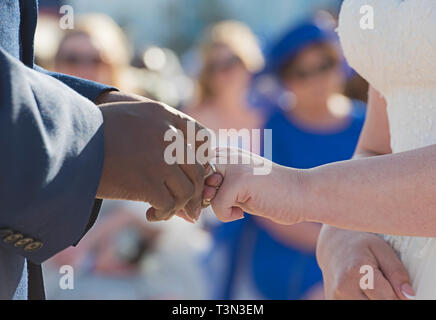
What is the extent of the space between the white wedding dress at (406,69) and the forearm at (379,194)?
0.51 feet

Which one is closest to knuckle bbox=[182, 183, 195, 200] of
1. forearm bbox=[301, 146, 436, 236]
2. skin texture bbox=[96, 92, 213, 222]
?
skin texture bbox=[96, 92, 213, 222]

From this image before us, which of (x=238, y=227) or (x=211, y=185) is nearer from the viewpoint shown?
(x=211, y=185)

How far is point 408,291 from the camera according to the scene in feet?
4.52

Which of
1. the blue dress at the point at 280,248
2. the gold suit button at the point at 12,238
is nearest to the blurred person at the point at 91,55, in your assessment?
the blue dress at the point at 280,248

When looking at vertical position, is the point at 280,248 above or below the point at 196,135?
below

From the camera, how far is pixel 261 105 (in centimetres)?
429

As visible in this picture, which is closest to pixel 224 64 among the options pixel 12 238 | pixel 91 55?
pixel 91 55

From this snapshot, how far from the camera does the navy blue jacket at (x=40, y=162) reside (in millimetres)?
957

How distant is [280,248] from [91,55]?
1546mm

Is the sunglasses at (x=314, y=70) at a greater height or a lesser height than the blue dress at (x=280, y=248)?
greater

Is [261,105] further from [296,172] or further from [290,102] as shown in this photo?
[296,172]

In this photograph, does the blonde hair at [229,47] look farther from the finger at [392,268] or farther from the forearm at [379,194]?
the forearm at [379,194]

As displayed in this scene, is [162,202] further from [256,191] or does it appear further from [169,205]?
[256,191]

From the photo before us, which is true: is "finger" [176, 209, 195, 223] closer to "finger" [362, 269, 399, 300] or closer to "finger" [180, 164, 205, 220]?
"finger" [180, 164, 205, 220]
